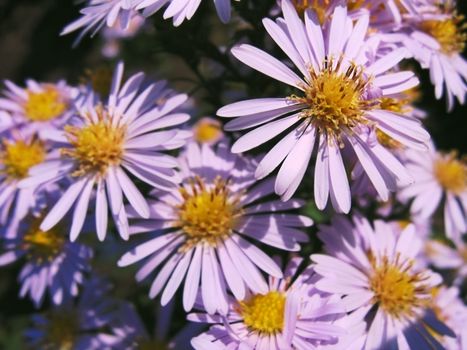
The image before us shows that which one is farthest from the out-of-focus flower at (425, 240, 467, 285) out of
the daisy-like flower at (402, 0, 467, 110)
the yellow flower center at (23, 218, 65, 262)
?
the yellow flower center at (23, 218, 65, 262)

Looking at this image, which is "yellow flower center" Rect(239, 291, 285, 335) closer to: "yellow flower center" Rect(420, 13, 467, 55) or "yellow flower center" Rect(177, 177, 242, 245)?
"yellow flower center" Rect(177, 177, 242, 245)

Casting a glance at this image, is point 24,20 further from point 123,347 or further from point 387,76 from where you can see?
point 387,76

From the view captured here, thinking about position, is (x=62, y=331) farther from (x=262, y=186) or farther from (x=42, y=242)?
(x=262, y=186)

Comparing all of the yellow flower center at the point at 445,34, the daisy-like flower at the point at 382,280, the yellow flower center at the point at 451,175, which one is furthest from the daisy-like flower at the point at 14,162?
the yellow flower center at the point at 451,175

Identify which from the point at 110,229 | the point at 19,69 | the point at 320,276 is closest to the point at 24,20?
the point at 19,69

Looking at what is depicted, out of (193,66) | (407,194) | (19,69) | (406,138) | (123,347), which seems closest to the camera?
(406,138)

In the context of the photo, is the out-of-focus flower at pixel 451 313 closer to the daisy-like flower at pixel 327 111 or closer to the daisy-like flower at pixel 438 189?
the daisy-like flower at pixel 438 189

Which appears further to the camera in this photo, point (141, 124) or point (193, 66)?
point (193, 66)
